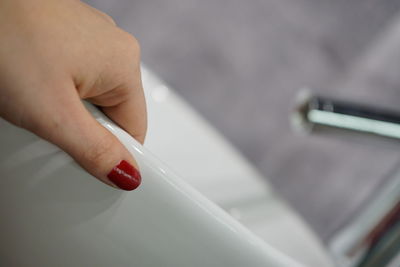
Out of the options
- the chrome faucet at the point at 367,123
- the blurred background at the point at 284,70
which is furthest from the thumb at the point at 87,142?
the blurred background at the point at 284,70

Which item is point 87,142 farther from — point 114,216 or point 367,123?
point 367,123

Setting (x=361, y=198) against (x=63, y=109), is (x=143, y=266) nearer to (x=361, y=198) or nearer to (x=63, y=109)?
(x=63, y=109)

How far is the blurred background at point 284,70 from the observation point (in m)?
1.08

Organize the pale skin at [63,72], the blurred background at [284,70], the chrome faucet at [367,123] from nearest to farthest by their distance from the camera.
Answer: the pale skin at [63,72]
the chrome faucet at [367,123]
the blurred background at [284,70]

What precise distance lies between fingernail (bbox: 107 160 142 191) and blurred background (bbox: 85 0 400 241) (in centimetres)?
78

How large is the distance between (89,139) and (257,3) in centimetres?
101

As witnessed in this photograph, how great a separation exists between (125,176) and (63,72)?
7 cm

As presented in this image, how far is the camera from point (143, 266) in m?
0.33

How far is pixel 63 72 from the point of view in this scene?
0.28 m

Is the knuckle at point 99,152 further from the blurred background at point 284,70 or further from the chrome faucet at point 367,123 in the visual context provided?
the blurred background at point 284,70

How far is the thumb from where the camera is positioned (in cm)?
27

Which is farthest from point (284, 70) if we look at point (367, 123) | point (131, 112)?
point (131, 112)

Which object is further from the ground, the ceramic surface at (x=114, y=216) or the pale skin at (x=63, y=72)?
the pale skin at (x=63, y=72)

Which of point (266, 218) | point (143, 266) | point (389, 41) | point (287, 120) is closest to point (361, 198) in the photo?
point (287, 120)
